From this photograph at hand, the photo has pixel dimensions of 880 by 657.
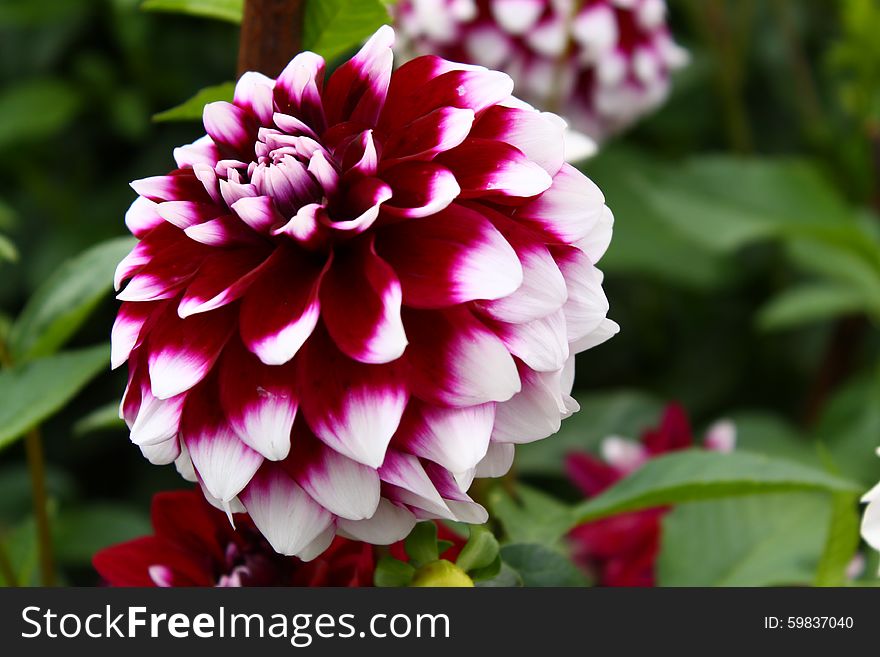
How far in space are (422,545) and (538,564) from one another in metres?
0.10

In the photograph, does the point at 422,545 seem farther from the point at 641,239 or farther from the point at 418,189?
the point at 641,239

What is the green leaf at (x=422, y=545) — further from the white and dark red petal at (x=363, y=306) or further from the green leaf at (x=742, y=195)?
the green leaf at (x=742, y=195)

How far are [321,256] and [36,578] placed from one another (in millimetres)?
475

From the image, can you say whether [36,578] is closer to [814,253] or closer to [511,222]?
[511,222]

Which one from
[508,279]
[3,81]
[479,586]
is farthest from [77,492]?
[508,279]

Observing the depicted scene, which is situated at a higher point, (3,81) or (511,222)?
(3,81)

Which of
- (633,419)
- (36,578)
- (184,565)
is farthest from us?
(633,419)

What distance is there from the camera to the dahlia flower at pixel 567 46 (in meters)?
1.15

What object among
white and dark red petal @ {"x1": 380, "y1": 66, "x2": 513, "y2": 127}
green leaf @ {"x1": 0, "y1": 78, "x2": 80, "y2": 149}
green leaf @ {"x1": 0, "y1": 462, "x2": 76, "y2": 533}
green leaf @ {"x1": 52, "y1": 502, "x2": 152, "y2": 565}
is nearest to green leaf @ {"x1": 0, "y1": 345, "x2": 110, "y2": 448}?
white and dark red petal @ {"x1": 380, "y1": 66, "x2": 513, "y2": 127}

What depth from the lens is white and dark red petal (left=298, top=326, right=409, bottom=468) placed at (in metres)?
0.43

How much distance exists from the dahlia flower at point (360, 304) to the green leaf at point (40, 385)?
0.55 feet

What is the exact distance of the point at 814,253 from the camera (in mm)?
1372

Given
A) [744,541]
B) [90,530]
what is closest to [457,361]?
[744,541]

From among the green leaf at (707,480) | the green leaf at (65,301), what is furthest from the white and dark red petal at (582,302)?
the green leaf at (65,301)
